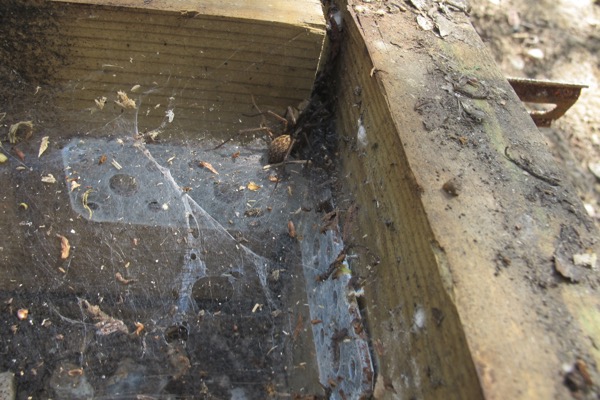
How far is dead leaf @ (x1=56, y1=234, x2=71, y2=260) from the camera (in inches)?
53.1

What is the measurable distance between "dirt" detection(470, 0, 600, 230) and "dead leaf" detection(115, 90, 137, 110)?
10.5 feet

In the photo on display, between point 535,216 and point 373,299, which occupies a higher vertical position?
point 535,216

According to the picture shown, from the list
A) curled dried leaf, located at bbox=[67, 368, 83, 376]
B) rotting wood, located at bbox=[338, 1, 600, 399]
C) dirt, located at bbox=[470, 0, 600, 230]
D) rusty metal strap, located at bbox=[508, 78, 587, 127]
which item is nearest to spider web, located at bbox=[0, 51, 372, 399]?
curled dried leaf, located at bbox=[67, 368, 83, 376]

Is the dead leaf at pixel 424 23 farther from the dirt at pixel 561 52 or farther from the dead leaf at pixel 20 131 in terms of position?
the dirt at pixel 561 52

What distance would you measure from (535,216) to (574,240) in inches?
3.3

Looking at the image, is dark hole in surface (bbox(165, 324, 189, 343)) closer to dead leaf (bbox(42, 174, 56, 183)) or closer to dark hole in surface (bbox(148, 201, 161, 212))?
dark hole in surface (bbox(148, 201, 161, 212))

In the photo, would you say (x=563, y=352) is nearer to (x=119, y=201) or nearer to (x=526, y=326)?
(x=526, y=326)

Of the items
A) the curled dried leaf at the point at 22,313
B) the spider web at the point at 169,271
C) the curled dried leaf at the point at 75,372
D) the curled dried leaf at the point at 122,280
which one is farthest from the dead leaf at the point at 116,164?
Result: the curled dried leaf at the point at 75,372

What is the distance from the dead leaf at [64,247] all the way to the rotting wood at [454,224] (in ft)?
2.45

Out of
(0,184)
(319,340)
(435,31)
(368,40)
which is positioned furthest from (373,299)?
(0,184)

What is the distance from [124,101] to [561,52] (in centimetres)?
403

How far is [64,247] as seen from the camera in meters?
1.36

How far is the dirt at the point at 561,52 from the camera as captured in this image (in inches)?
150

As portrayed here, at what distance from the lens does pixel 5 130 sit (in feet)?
4.91
